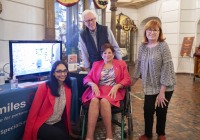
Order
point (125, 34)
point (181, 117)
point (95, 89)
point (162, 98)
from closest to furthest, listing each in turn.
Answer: point (162, 98) < point (95, 89) < point (181, 117) < point (125, 34)

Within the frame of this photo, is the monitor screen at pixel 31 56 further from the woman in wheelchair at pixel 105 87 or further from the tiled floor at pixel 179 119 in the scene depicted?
the tiled floor at pixel 179 119

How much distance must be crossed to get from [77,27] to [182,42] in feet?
16.1

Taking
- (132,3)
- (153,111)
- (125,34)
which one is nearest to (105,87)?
(153,111)

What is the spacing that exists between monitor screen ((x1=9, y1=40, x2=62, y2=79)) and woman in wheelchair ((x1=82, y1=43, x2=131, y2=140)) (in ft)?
1.96

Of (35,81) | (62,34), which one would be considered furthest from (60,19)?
(35,81)

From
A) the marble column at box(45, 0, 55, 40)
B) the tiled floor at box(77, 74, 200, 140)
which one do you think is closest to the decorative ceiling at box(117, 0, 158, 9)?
the tiled floor at box(77, 74, 200, 140)

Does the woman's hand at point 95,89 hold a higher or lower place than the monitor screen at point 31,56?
lower

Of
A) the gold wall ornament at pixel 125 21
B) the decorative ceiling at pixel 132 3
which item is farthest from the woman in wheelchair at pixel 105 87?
the gold wall ornament at pixel 125 21

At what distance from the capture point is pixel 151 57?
267 centimetres

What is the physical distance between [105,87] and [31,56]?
3.14 feet

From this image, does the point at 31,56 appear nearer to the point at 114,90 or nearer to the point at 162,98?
the point at 114,90

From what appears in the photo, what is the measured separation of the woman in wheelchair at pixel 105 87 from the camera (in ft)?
8.58

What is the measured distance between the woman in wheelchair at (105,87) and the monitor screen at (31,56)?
1.96 ft

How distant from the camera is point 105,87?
289 centimetres
